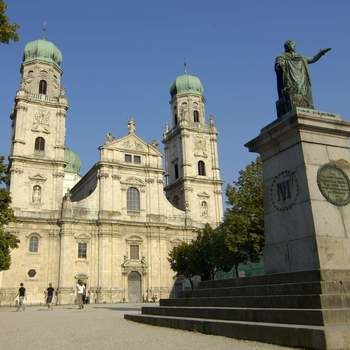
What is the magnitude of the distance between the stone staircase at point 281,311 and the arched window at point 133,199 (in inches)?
1440

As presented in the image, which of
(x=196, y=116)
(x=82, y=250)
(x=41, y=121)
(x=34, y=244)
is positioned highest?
(x=196, y=116)

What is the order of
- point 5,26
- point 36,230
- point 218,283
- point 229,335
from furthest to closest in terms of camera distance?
point 36,230, point 218,283, point 5,26, point 229,335

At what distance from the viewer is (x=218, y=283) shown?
1192cm

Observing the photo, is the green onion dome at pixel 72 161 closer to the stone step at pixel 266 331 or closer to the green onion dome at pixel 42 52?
the green onion dome at pixel 42 52

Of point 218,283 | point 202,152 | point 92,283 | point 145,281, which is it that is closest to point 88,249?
point 92,283

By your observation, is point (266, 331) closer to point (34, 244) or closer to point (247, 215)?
point (247, 215)

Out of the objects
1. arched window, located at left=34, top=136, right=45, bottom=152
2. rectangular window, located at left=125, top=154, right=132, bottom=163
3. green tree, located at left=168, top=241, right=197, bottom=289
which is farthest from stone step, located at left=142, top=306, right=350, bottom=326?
rectangular window, located at left=125, top=154, right=132, bottom=163

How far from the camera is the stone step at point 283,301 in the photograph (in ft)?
25.0

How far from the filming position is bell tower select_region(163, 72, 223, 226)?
5212cm

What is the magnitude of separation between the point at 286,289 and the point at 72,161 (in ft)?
208

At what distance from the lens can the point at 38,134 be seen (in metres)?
46.6

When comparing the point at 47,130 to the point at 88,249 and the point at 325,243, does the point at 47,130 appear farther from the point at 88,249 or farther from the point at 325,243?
the point at 325,243

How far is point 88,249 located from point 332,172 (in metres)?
37.4

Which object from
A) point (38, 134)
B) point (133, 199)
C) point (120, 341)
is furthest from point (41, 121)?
point (120, 341)
